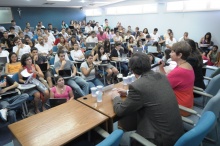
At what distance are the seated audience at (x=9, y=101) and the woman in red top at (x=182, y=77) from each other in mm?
2267

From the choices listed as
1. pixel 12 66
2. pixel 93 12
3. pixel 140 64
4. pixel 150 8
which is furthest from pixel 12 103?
pixel 93 12

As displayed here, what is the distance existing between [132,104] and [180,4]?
321 inches

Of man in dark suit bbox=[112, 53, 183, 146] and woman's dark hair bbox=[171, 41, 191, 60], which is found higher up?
woman's dark hair bbox=[171, 41, 191, 60]

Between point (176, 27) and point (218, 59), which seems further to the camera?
point (176, 27)

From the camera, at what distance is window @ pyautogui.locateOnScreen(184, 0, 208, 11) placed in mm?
7412

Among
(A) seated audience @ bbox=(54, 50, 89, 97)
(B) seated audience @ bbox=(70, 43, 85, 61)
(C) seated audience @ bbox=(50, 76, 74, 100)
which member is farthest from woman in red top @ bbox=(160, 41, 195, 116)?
(B) seated audience @ bbox=(70, 43, 85, 61)

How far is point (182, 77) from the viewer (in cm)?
190

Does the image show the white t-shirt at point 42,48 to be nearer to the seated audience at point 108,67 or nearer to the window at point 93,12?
the seated audience at point 108,67

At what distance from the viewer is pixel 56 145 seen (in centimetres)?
126

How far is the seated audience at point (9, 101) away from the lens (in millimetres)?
2540

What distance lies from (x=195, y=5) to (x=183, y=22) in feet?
2.76

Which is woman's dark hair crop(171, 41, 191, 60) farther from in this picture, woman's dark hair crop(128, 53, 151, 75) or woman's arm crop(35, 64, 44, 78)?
woman's arm crop(35, 64, 44, 78)

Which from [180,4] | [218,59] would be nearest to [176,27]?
[180,4]

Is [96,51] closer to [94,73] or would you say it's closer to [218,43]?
[94,73]
